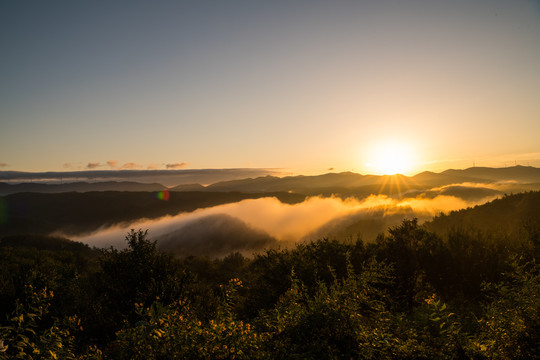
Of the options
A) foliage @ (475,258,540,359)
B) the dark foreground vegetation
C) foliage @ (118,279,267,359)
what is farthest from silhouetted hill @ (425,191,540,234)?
foliage @ (118,279,267,359)

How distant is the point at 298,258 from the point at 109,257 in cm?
1492

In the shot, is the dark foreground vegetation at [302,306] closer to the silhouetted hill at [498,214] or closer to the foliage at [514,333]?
the foliage at [514,333]

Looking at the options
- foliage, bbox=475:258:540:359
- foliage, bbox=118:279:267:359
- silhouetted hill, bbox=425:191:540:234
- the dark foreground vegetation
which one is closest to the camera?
foliage, bbox=118:279:267:359

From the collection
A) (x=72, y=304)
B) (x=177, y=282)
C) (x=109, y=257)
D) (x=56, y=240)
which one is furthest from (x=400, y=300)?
(x=56, y=240)

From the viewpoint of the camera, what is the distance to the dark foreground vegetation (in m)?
5.98

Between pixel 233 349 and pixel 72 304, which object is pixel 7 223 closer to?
pixel 72 304

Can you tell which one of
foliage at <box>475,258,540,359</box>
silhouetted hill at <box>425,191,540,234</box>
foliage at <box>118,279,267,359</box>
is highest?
foliage at <box>118,279,267,359</box>

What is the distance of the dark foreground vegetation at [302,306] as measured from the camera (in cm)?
598

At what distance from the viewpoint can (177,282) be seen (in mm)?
19922

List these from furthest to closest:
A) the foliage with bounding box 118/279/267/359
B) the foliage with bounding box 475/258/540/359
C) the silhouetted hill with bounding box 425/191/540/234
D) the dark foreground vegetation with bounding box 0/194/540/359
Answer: the silhouetted hill with bounding box 425/191/540/234 → the foliage with bounding box 475/258/540/359 → the dark foreground vegetation with bounding box 0/194/540/359 → the foliage with bounding box 118/279/267/359

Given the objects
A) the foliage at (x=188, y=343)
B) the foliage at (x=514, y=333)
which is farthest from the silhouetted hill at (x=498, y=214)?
the foliage at (x=188, y=343)

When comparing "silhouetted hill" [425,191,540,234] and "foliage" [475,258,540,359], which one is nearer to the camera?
"foliage" [475,258,540,359]

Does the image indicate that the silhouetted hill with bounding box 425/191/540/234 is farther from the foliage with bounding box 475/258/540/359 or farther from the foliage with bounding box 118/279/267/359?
the foliage with bounding box 118/279/267/359

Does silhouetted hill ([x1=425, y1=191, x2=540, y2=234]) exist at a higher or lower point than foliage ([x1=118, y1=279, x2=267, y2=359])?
lower
